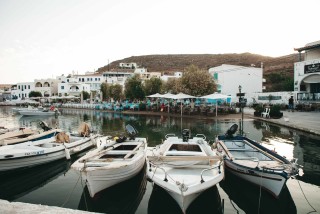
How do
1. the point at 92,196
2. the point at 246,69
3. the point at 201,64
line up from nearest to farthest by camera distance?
the point at 92,196 → the point at 246,69 → the point at 201,64

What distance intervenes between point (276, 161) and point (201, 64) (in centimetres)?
13055

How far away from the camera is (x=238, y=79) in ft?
143

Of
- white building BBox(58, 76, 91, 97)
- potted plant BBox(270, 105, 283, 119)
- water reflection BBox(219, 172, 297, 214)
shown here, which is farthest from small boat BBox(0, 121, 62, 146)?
white building BBox(58, 76, 91, 97)

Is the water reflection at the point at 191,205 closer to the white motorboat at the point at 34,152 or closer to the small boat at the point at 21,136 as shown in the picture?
the white motorboat at the point at 34,152

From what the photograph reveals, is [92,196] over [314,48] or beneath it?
beneath

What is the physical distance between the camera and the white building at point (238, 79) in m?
43.4

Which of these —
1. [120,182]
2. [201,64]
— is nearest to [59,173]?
[120,182]

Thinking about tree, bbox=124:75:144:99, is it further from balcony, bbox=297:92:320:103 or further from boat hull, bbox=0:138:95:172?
boat hull, bbox=0:138:95:172

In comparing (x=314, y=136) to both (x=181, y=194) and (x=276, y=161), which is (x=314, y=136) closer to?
(x=276, y=161)

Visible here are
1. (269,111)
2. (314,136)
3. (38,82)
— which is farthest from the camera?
(38,82)

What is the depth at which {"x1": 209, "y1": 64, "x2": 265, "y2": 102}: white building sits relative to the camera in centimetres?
4341

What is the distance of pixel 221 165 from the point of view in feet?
26.9

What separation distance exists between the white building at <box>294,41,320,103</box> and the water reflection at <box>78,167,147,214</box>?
29.0 meters

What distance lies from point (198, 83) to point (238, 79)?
43.4 ft
